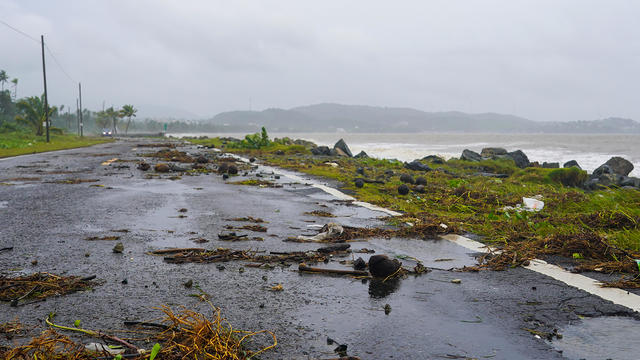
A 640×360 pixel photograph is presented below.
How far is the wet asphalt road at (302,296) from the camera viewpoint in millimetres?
2988

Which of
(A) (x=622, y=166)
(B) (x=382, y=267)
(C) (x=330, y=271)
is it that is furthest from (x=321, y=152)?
(B) (x=382, y=267)

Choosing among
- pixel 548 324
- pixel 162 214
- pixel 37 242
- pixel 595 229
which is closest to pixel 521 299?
pixel 548 324

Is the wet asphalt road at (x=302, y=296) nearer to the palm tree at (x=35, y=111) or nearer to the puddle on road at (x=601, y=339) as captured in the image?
the puddle on road at (x=601, y=339)

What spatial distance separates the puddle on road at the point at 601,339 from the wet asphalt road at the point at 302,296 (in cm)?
7

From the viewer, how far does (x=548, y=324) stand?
328 cm

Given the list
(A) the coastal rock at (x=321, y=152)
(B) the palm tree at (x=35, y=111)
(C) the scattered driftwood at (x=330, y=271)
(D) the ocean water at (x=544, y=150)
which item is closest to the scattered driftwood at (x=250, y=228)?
(C) the scattered driftwood at (x=330, y=271)

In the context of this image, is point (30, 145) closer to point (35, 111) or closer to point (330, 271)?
point (35, 111)

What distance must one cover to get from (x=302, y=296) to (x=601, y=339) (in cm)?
214

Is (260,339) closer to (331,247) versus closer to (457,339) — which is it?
(457,339)

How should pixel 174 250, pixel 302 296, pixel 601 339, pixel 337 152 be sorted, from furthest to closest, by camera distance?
pixel 337 152
pixel 174 250
pixel 302 296
pixel 601 339

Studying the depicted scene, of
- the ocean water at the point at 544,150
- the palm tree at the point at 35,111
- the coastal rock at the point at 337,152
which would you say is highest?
the palm tree at the point at 35,111

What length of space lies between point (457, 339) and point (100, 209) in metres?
6.72

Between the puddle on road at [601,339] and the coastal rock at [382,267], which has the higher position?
the coastal rock at [382,267]

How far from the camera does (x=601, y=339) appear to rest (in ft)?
9.99
